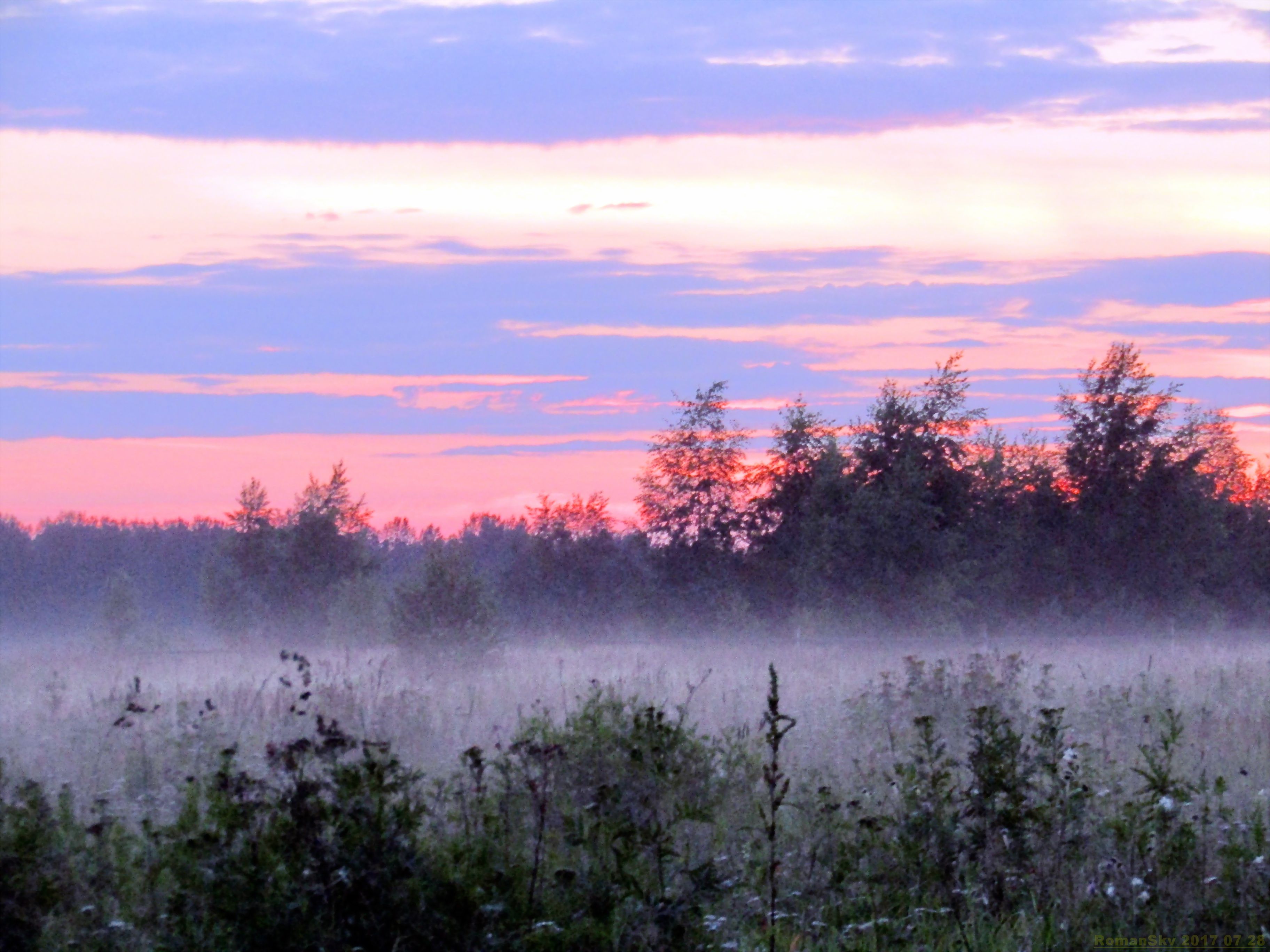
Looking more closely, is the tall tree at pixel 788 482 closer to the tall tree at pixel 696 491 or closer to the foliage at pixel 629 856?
the tall tree at pixel 696 491

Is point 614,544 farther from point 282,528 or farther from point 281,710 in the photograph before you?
point 281,710

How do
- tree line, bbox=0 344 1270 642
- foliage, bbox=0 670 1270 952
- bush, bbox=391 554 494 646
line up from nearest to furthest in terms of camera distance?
foliage, bbox=0 670 1270 952 → bush, bbox=391 554 494 646 → tree line, bbox=0 344 1270 642

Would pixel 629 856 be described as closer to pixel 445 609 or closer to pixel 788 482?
pixel 445 609

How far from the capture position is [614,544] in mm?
32625

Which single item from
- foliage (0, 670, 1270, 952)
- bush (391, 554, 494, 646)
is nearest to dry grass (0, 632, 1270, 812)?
bush (391, 554, 494, 646)

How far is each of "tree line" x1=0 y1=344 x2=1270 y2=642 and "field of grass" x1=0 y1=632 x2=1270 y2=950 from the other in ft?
57.7

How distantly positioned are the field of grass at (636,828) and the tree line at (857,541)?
1758 centimetres

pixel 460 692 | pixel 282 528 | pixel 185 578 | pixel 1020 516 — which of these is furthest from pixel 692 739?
pixel 185 578

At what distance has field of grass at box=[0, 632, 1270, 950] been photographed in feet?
12.4

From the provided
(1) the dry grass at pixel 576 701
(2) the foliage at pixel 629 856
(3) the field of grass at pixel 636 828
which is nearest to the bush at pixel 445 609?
(1) the dry grass at pixel 576 701

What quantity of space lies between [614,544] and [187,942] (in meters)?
28.9

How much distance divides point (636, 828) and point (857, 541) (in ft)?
81.7

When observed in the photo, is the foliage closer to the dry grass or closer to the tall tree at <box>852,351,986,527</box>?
A: the dry grass

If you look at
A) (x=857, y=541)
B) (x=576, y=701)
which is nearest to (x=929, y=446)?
(x=857, y=541)
